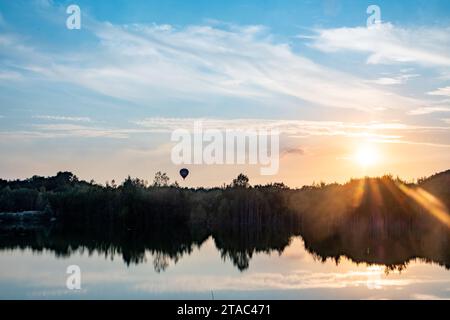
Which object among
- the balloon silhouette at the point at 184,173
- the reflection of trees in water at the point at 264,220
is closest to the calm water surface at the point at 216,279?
the reflection of trees in water at the point at 264,220

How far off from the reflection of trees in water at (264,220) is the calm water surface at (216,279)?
8111 mm

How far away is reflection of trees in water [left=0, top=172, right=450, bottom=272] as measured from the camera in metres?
34.5

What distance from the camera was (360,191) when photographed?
160 ft

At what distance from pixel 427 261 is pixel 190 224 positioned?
32.0 metres

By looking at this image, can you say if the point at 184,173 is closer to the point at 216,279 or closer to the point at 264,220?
the point at 264,220

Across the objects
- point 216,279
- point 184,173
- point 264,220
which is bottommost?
point 216,279

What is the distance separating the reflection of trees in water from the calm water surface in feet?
26.6

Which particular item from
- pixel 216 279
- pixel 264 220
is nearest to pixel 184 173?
pixel 264 220

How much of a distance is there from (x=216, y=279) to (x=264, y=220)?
3404cm

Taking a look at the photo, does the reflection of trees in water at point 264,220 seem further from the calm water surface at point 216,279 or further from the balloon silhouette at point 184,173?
the calm water surface at point 216,279

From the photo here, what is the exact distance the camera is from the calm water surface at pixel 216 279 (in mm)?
14297

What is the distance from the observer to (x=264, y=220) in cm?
5112

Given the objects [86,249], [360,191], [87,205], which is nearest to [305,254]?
[86,249]
